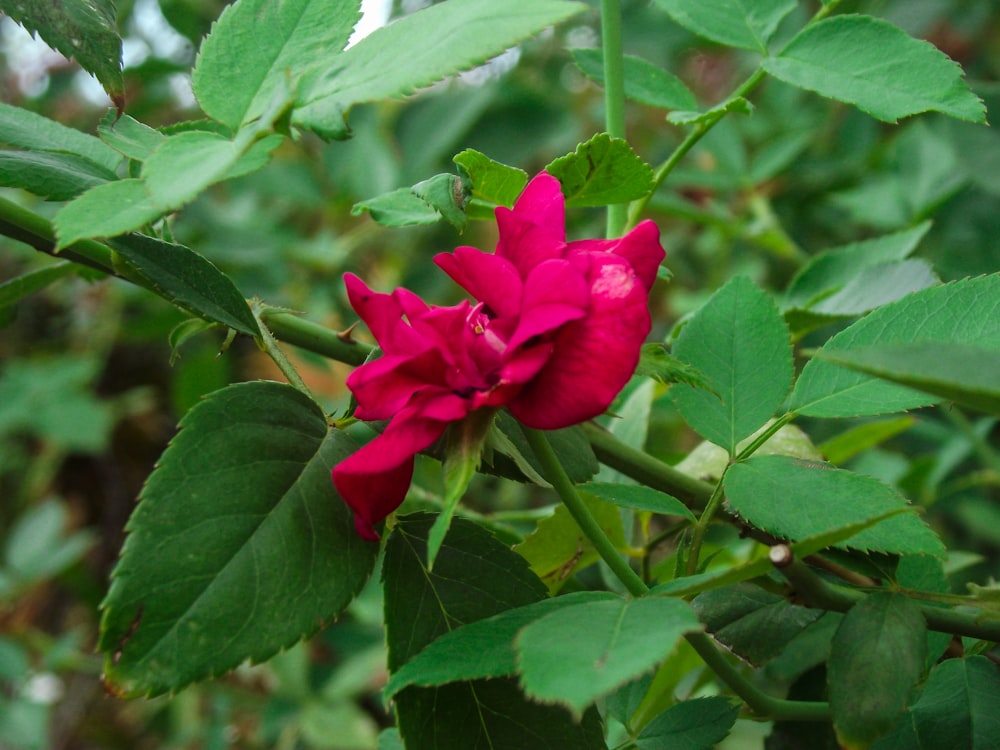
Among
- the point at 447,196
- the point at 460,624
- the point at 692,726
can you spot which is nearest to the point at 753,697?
the point at 692,726

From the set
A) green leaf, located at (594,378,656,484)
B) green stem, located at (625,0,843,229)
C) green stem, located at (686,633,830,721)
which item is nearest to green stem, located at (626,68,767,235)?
green stem, located at (625,0,843,229)

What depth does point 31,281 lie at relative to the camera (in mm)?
493

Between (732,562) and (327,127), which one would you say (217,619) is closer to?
(327,127)

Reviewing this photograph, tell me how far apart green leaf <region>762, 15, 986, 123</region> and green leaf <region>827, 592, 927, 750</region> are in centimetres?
21

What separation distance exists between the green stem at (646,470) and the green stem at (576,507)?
3.8 inches

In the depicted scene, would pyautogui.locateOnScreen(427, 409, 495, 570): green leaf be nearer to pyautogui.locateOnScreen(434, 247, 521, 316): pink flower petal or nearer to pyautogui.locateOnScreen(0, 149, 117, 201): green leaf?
pyautogui.locateOnScreen(434, 247, 521, 316): pink flower petal

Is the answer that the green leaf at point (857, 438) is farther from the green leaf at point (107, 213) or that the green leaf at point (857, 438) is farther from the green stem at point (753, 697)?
the green leaf at point (107, 213)

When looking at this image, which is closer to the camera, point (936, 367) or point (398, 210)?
point (936, 367)

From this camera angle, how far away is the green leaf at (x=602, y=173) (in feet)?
1.21

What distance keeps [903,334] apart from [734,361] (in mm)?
79

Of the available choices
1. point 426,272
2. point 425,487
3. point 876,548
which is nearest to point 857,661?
point 876,548

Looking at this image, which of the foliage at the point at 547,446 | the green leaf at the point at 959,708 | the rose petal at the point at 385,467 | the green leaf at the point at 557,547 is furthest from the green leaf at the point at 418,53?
the green leaf at the point at 959,708

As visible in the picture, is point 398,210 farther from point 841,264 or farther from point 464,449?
point 841,264

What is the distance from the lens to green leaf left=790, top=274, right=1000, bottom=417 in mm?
365
